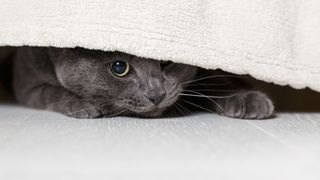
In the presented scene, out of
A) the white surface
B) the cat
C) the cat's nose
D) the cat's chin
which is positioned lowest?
the white surface

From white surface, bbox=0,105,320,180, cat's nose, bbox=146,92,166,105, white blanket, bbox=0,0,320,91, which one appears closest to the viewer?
white surface, bbox=0,105,320,180

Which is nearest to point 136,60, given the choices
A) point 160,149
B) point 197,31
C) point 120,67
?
point 120,67

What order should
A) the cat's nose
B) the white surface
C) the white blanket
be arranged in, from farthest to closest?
the cat's nose
the white blanket
the white surface

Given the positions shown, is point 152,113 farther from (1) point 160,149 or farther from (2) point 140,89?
(1) point 160,149

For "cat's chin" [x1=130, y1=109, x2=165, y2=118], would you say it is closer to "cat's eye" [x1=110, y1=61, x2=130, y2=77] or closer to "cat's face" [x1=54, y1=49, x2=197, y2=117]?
"cat's face" [x1=54, y1=49, x2=197, y2=117]

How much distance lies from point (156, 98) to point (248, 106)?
233mm

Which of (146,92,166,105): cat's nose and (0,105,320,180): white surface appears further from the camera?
(146,92,166,105): cat's nose

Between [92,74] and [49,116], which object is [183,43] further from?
[49,116]

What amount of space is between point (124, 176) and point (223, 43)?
52cm

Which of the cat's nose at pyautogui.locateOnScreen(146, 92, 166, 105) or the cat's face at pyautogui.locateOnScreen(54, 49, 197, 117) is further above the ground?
the cat's face at pyautogui.locateOnScreen(54, 49, 197, 117)

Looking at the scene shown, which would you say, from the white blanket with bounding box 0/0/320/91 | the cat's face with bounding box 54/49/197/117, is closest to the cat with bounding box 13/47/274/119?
the cat's face with bounding box 54/49/197/117

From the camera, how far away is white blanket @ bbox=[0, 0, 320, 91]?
1.22 metres

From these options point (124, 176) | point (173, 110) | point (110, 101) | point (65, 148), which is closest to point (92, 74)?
point (110, 101)

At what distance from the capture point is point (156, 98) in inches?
52.0
